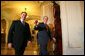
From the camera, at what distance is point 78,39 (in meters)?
4.20

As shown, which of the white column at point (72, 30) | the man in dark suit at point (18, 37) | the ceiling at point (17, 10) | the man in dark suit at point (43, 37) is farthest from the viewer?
the ceiling at point (17, 10)

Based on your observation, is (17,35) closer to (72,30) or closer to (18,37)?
(18,37)

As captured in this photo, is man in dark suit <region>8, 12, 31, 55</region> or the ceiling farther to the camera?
the ceiling

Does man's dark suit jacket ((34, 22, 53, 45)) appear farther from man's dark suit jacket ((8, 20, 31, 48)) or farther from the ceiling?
the ceiling

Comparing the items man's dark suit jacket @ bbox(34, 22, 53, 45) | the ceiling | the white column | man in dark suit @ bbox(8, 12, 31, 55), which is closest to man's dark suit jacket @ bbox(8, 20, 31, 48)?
man in dark suit @ bbox(8, 12, 31, 55)

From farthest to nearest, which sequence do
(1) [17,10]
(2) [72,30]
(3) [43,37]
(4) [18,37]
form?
(1) [17,10], (2) [72,30], (3) [43,37], (4) [18,37]

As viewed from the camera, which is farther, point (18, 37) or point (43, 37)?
point (43, 37)

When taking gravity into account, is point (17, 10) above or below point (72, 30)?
above

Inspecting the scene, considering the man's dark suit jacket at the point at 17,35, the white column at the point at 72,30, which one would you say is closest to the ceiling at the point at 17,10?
the white column at the point at 72,30

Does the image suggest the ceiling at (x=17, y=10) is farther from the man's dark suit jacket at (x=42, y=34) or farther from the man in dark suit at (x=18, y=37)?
the man in dark suit at (x=18, y=37)

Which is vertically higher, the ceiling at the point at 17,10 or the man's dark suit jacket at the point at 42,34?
the ceiling at the point at 17,10

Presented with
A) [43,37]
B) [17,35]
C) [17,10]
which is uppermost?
[17,10]

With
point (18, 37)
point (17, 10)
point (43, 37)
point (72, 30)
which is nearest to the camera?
point (18, 37)

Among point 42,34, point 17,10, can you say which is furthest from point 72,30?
→ point 17,10
